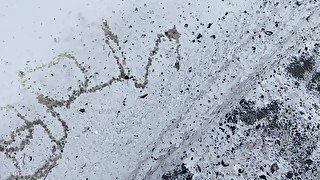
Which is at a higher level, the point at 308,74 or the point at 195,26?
the point at 195,26

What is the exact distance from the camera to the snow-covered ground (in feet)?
15.1

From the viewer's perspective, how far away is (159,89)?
479 cm

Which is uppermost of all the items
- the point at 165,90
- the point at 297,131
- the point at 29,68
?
the point at 29,68

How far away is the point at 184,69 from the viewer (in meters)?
4.80

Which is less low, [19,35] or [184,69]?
[19,35]

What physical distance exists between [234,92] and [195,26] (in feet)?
2.52

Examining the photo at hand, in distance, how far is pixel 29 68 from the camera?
4691mm

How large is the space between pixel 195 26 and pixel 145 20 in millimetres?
505

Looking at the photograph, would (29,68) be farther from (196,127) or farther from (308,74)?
(308,74)

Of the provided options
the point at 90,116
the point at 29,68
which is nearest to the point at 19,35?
the point at 29,68

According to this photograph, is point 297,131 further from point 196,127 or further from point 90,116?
point 90,116

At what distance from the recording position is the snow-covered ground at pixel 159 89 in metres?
4.60

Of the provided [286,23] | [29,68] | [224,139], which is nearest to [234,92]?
[224,139]

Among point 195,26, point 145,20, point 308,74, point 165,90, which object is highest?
point 145,20
